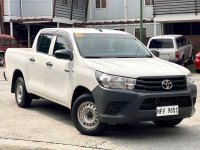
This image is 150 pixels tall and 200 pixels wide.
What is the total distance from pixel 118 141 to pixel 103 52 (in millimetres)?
1814

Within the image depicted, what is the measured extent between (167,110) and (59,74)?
7.50 feet

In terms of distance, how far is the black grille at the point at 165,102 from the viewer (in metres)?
7.02

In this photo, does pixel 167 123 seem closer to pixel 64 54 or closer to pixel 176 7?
pixel 64 54

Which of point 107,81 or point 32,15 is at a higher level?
point 32,15

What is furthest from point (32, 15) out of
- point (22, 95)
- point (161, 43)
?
point (22, 95)

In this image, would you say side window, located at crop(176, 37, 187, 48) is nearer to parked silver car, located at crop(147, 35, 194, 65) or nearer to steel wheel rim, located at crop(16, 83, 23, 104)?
parked silver car, located at crop(147, 35, 194, 65)

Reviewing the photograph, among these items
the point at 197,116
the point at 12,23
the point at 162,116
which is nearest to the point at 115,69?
the point at 162,116

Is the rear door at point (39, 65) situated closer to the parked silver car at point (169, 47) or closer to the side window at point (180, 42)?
the parked silver car at point (169, 47)

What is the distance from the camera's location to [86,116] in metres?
7.61

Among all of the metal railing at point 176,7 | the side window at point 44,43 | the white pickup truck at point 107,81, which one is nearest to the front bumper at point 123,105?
the white pickup truck at point 107,81

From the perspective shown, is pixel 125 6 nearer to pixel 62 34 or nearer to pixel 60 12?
pixel 60 12

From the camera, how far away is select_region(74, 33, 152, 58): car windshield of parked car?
8.23 m

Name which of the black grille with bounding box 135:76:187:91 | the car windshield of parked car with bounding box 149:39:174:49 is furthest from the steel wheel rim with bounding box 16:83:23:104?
the car windshield of parked car with bounding box 149:39:174:49

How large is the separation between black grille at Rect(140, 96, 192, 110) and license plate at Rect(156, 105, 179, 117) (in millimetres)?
49
